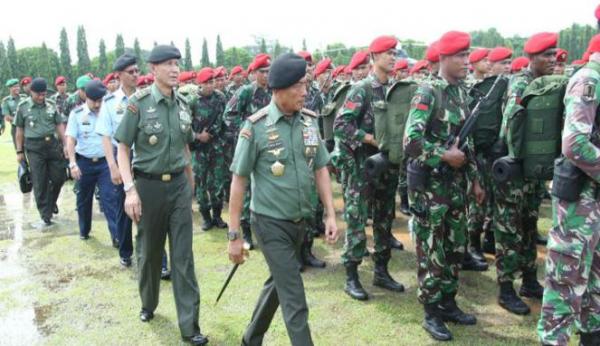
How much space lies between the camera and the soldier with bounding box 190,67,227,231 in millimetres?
7961

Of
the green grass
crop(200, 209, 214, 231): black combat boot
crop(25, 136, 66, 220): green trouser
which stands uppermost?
crop(25, 136, 66, 220): green trouser

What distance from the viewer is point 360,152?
5168 millimetres

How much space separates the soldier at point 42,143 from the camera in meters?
8.26

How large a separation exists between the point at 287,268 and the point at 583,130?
192cm

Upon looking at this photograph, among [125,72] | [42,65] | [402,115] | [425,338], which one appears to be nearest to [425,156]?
[402,115]

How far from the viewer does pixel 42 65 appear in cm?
5119

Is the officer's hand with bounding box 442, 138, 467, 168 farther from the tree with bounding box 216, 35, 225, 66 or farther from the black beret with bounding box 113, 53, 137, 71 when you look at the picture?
the tree with bounding box 216, 35, 225, 66

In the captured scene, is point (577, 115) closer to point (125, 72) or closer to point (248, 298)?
point (248, 298)

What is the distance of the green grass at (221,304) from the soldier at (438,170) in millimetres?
474

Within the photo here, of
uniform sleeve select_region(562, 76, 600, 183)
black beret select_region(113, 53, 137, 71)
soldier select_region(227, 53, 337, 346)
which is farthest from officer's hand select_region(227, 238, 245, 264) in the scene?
black beret select_region(113, 53, 137, 71)

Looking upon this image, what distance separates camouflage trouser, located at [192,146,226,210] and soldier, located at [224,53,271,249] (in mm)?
743

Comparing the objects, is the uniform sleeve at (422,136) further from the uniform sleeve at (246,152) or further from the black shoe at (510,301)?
the black shoe at (510,301)

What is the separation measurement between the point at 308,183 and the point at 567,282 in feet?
5.67

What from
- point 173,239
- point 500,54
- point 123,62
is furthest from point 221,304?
point 500,54
